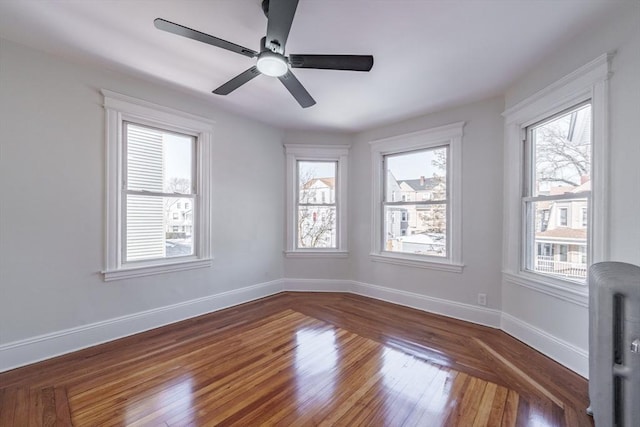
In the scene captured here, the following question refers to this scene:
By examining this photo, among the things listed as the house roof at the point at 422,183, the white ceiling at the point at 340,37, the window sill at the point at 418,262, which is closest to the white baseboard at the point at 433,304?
the window sill at the point at 418,262

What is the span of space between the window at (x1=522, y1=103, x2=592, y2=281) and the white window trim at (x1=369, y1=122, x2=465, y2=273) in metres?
0.71

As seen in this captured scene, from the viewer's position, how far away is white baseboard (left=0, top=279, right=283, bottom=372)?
2234mm

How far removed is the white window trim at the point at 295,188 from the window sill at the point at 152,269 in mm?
1349

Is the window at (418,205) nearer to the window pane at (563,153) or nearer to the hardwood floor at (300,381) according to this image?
the window pane at (563,153)

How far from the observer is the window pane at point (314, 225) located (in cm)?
448

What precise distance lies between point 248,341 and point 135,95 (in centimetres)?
274

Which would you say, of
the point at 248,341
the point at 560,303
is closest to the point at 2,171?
the point at 248,341

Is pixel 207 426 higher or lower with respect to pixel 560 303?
lower

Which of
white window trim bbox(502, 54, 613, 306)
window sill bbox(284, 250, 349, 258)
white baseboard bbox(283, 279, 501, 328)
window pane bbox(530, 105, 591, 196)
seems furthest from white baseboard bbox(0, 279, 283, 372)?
window pane bbox(530, 105, 591, 196)

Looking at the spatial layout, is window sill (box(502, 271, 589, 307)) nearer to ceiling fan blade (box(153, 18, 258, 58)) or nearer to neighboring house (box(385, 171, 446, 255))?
neighboring house (box(385, 171, 446, 255))

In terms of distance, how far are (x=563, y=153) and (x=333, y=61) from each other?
2198 mm

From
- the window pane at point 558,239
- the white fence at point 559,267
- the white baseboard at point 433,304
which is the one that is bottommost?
the white baseboard at point 433,304

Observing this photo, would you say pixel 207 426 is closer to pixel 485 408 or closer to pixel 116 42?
pixel 485 408

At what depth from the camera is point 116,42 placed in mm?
2215
